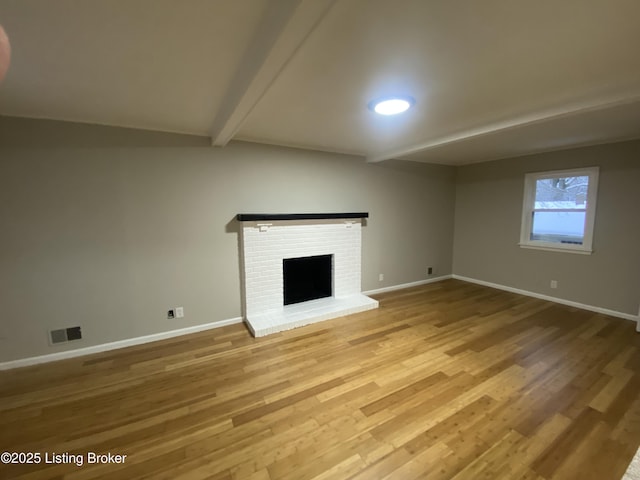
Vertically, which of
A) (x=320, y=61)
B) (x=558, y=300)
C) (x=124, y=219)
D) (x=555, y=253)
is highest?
(x=320, y=61)

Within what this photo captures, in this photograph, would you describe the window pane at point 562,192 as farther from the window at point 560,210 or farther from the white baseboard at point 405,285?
the white baseboard at point 405,285

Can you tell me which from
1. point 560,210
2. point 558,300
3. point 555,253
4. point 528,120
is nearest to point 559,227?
point 560,210

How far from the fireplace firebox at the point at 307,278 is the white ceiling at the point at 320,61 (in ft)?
6.37

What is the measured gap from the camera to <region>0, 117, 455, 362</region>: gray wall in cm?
238

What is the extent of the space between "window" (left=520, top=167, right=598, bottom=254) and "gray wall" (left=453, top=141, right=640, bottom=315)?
0.08 meters

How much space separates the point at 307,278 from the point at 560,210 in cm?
389

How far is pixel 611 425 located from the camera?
177 cm

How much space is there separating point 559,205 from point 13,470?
610cm

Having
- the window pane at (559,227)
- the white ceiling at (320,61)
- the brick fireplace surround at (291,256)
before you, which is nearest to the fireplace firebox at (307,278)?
the brick fireplace surround at (291,256)

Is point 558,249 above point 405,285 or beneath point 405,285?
above

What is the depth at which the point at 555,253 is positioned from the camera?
397cm

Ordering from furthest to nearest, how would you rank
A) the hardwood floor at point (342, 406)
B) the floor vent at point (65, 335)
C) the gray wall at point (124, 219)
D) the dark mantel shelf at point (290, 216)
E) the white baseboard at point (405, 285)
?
the white baseboard at point (405, 285), the dark mantel shelf at point (290, 216), the floor vent at point (65, 335), the gray wall at point (124, 219), the hardwood floor at point (342, 406)

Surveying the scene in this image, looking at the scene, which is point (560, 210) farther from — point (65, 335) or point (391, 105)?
point (65, 335)

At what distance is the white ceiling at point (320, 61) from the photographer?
115cm
